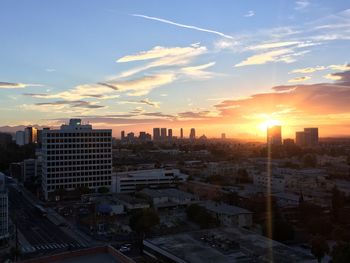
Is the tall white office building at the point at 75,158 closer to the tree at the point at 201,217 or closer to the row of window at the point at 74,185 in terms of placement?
the row of window at the point at 74,185

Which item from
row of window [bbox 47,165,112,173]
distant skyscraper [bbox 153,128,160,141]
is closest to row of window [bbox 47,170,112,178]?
row of window [bbox 47,165,112,173]

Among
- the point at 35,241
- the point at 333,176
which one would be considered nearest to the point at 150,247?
the point at 35,241

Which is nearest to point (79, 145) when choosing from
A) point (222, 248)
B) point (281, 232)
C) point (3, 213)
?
point (3, 213)

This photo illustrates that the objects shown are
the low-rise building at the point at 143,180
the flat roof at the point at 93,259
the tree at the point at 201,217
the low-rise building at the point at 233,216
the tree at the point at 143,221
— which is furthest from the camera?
the low-rise building at the point at 143,180

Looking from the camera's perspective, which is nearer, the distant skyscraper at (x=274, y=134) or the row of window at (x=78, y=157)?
the row of window at (x=78, y=157)

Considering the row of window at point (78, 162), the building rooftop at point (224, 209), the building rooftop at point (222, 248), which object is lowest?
the building rooftop at point (224, 209)

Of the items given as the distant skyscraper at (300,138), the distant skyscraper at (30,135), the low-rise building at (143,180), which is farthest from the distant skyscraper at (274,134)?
the low-rise building at (143,180)

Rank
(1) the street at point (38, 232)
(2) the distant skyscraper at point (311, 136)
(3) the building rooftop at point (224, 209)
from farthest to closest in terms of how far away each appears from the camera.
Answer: (2) the distant skyscraper at point (311, 136)
(3) the building rooftop at point (224, 209)
(1) the street at point (38, 232)

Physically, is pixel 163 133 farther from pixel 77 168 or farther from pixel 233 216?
pixel 233 216
